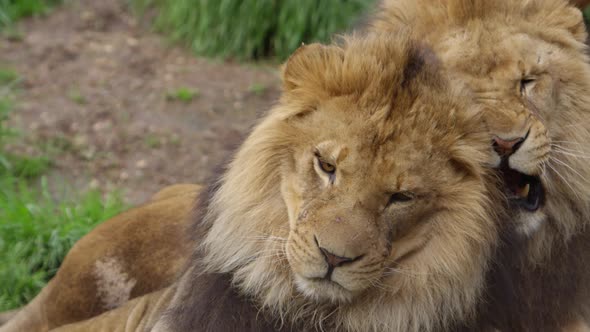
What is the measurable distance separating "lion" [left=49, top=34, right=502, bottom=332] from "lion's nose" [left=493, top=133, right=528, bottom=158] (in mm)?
110

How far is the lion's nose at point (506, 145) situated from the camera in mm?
2741

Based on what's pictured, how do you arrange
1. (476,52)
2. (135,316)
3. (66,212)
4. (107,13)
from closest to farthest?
(476,52)
(135,316)
(66,212)
(107,13)

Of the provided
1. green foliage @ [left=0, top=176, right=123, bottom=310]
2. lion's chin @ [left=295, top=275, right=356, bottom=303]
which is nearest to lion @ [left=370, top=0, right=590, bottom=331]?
lion's chin @ [left=295, top=275, right=356, bottom=303]

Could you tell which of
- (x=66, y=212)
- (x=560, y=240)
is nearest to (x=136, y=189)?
(x=66, y=212)

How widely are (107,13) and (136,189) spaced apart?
254 centimetres

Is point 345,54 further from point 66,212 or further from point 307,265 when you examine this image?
point 66,212

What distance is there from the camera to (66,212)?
467 cm

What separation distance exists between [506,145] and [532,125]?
0.38ft

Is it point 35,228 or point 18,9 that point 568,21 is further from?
point 18,9

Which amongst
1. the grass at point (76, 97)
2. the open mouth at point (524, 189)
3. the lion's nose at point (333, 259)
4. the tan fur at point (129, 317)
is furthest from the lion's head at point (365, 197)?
the grass at point (76, 97)

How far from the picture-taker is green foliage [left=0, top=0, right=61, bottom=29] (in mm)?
7113

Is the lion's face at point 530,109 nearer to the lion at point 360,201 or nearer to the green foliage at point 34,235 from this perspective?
the lion at point 360,201

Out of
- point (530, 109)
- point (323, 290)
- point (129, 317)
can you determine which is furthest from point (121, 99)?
point (323, 290)

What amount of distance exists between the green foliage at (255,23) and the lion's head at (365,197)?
13.1ft
